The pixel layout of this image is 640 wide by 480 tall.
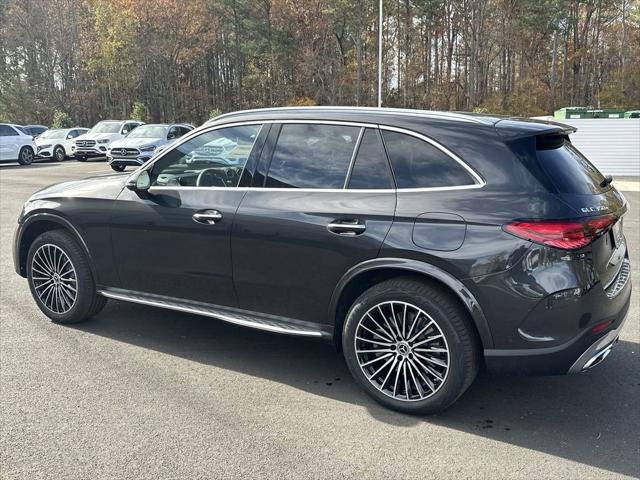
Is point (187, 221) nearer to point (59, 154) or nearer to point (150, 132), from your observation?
point (150, 132)

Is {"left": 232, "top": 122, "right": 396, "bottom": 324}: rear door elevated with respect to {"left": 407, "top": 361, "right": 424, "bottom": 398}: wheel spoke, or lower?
elevated

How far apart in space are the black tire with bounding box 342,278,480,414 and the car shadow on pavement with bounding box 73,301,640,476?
0.42 feet

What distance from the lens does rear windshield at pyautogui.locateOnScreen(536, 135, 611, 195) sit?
3380 millimetres

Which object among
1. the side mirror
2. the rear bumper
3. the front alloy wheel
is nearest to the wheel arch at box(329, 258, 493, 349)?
the rear bumper

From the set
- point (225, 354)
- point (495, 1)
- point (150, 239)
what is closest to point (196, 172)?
point (150, 239)

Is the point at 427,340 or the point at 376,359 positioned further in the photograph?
the point at 376,359

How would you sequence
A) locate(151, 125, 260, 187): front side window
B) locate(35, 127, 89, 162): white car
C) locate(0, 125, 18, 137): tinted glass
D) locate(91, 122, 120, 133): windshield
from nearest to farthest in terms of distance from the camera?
locate(151, 125, 260, 187): front side window → locate(0, 125, 18, 137): tinted glass → locate(91, 122, 120, 133): windshield → locate(35, 127, 89, 162): white car

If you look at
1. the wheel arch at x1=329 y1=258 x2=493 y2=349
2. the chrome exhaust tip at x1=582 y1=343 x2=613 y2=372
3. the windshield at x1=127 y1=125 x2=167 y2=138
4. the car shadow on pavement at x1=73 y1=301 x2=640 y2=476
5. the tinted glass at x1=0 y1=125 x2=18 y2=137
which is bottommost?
the car shadow on pavement at x1=73 y1=301 x2=640 y2=476

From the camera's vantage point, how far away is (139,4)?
4338 cm

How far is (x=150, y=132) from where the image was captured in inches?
853

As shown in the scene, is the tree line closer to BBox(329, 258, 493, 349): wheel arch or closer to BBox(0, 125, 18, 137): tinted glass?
BBox(0, 125, 18, 137): tinted glass

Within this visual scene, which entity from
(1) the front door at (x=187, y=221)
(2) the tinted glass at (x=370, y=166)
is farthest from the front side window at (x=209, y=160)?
Result: (2) the tinted glass at (x=370, y=166)

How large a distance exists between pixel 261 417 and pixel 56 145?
26.5 meters

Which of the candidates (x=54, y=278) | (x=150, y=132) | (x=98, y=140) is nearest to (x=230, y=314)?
(x=54, y=278)
